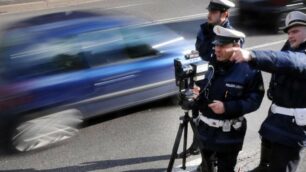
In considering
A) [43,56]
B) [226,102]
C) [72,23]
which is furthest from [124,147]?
[226,102]

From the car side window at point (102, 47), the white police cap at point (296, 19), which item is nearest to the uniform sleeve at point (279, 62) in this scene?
the white police cap at point (296, 19)

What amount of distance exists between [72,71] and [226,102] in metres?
2.77

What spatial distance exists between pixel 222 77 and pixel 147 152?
2241 mm

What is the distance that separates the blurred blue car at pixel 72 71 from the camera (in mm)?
5420

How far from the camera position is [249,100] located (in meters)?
3.53

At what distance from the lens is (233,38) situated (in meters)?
3.30

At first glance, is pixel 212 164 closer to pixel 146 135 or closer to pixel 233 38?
pixel 233 38

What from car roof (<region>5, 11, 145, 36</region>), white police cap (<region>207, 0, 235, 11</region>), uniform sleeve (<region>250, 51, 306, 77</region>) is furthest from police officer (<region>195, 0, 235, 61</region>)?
car roof (<region>5, 11, 145, 36</region>)

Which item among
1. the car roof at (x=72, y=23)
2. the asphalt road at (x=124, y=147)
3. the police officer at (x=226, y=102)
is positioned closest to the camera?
the police officer at (x=226, y=102)

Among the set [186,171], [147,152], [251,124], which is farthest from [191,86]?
[251,124]

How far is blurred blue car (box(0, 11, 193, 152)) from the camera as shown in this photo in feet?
17.8

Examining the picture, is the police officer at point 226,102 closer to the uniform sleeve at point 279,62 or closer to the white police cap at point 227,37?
the white police cap at point 227,37

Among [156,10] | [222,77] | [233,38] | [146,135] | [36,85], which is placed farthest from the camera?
[156,10]

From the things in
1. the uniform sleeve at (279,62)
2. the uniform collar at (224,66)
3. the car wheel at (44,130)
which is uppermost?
the uniform sleeve at (279,62)
